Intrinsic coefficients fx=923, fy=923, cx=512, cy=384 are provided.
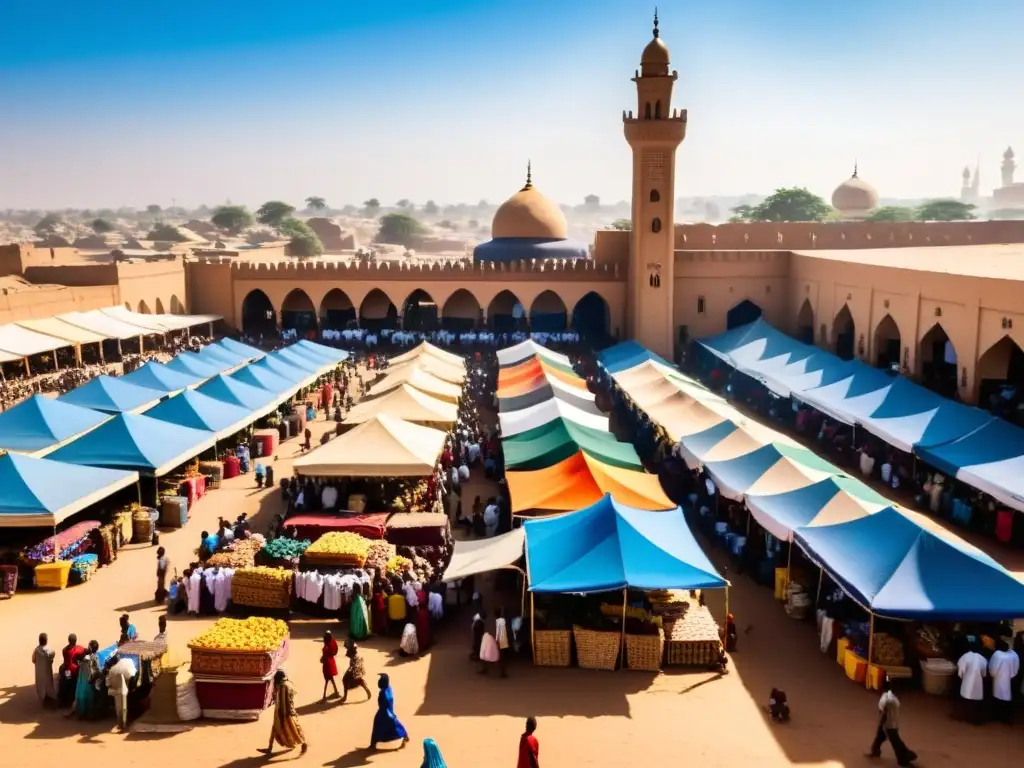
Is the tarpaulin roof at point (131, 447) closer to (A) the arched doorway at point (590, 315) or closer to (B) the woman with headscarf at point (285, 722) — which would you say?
(B) the woman with headscarf at point (285, 722)

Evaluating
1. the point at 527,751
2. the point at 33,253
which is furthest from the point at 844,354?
the point at 33,253

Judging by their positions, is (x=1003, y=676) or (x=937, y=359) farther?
(x=937, y=359)

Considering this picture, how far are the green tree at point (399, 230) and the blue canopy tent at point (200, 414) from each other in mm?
88292

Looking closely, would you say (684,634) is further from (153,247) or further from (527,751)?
(153,247)

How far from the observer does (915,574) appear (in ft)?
28.5

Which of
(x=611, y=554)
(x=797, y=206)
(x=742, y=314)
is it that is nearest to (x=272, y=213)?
(x=797, y=206)

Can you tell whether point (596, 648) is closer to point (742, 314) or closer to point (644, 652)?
point (644, 652)

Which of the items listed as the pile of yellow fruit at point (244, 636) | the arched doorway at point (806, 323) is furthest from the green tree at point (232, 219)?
the pile of yellow fruit at point (244, 636)

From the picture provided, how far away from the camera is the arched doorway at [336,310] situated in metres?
32.8

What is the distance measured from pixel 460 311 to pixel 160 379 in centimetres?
1533

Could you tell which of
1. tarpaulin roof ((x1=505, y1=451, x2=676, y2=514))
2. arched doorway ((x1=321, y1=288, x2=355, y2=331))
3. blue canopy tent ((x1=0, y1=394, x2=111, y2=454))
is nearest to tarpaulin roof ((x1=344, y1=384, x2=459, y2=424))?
tarpaulin roof ((x1=505, y1=451, x2=676, y2=514))

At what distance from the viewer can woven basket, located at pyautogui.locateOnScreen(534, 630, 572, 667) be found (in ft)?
30.4

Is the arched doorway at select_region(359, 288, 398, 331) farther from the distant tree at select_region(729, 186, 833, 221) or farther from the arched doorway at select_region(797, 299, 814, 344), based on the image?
the distant tree at select_region(729, 186, 833, 221)

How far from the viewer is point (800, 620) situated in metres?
10.4
